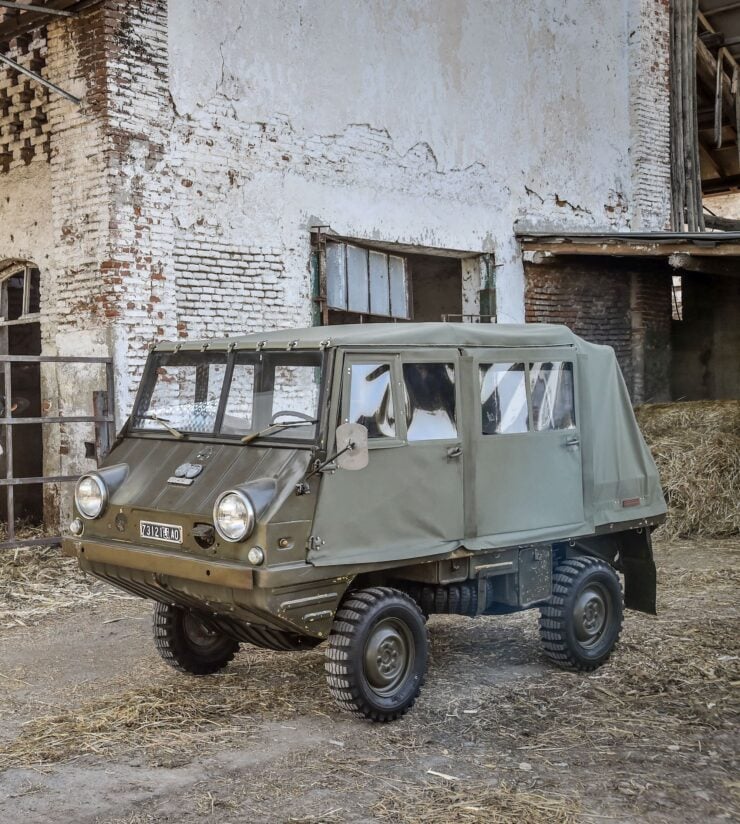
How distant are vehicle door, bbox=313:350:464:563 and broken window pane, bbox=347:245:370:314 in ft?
19.0

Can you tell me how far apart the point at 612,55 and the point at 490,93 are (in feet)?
8.16

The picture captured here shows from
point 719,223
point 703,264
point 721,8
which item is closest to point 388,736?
point 703,264

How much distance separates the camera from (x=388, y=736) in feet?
16.1

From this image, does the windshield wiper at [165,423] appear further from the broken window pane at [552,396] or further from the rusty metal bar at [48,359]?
the rusty metal bar at [48,359]

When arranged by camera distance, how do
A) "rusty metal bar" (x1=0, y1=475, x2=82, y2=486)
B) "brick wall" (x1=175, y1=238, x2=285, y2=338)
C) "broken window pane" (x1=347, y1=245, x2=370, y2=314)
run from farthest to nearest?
"broken window pane" (x1=347, y1=245, x2=370, y2=314) → "brick wall" (x1=175, y1=238, x2=285, y2=338) → "rusty metal bar" (x1=0, y1=475, x2=82, y2=486)

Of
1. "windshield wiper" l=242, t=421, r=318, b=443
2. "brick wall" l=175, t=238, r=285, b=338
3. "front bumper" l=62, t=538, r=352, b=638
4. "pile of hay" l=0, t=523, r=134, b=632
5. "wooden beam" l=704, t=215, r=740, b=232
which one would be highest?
"wooden beam" l=704, t=215, r=740, b=232

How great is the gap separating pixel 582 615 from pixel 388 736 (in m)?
1.61

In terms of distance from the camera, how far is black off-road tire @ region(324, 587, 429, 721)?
4.95 metres

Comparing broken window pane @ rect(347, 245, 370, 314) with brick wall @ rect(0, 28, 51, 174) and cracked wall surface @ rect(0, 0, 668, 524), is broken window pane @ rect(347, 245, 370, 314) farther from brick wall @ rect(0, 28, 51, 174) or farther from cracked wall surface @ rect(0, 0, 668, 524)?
brick wall @ rect(0, 28, 51, 174)

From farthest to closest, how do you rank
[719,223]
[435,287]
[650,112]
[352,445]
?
[719,223] → [650,112] → [435,287] → [352,445]

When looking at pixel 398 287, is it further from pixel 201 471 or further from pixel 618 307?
pixel 201 471

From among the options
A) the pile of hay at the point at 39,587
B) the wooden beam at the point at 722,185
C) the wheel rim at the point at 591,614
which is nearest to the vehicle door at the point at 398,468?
the wheel rim at the point at 591,614

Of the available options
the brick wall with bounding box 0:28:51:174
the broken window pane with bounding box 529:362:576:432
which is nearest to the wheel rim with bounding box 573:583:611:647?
the broken window pane with bounding box 529:362:576:432

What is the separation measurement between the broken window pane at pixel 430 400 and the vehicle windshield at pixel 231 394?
21.0 inches
